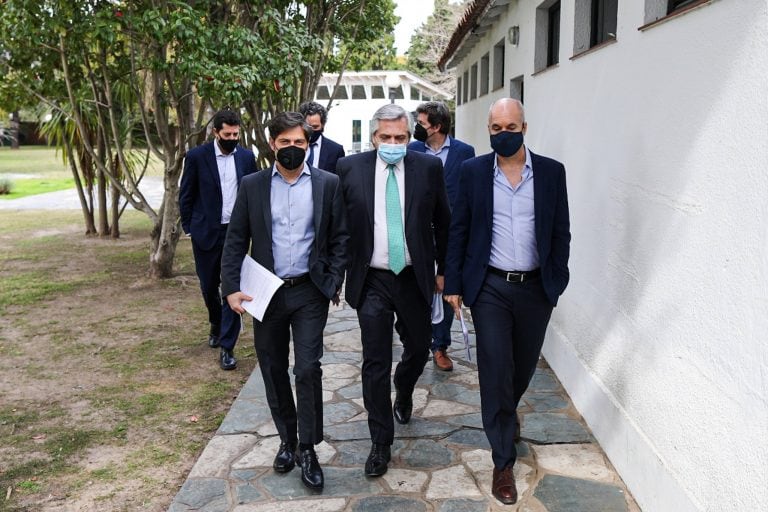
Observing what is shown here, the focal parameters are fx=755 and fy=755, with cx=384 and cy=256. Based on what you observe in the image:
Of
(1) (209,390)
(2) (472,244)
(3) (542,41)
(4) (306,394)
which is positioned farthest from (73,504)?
(3) (542,41)

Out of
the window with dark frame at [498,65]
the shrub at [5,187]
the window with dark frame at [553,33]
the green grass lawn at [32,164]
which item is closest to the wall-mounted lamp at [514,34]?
the window with dark frame at [553,33]

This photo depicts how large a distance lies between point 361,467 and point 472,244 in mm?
1439

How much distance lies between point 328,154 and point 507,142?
300cm

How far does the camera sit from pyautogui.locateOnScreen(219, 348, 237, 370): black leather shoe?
20.6ft

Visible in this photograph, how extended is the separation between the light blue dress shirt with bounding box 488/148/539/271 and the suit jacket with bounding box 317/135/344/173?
2.90 m

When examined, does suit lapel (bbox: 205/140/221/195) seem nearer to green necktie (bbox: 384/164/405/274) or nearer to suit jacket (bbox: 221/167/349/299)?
suit jacket (bbox: 221/167/349/299)

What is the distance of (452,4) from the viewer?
5569 centimetres

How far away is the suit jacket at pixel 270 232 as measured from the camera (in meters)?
3.98

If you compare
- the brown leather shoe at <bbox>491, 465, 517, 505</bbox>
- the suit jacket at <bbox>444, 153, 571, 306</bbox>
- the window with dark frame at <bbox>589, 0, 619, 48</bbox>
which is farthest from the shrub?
the brown leather shoe at <bbox>491, 465, 517, 505</bbox>

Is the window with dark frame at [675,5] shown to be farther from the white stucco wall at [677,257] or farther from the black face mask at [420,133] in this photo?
the black face mask at [420,133]

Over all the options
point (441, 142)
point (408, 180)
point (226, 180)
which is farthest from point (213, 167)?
point (408, 180)

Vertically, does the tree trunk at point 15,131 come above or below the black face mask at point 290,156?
below

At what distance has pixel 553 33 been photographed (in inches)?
297

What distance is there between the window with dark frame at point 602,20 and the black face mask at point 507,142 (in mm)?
1771
